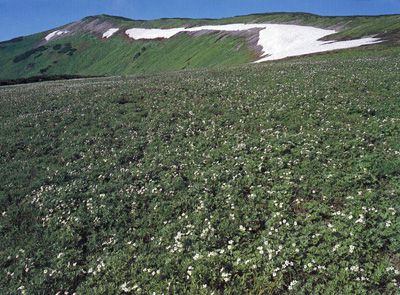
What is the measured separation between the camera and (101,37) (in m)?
159

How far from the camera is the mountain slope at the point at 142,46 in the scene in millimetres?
81688

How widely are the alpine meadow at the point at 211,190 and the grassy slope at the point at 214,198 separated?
5cm

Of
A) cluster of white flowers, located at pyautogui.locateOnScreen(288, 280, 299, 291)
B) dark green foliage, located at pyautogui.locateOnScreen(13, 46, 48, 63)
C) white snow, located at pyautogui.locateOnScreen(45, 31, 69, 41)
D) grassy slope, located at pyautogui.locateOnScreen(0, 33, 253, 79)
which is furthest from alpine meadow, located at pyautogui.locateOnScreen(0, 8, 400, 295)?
white snow, located at pyautogui.locateOnScreen(45, 31, 69, 41)

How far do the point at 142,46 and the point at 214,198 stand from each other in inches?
4928

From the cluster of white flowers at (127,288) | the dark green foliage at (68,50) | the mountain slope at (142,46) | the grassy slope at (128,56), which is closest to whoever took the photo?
the cluster of white flowers at (127,288)

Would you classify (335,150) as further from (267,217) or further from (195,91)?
(195,91)

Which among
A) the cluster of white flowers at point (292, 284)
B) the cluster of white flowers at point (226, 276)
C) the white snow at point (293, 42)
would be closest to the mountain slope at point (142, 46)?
the white snow at point (293, 42)

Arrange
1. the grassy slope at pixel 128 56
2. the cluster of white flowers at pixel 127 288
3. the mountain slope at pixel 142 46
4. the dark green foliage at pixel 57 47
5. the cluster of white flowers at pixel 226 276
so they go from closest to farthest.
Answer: the cluster of white flowers at pixel 226 276
the cluster of white flowers at pixel 127 288
the mountain slope at pixel 142 46
the grassy slope at pixel 128 56
the dark green foliage at pixel 57 47

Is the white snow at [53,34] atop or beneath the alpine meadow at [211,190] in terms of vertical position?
atop

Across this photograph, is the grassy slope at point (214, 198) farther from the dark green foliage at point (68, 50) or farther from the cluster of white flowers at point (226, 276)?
the dark green foliage at point (68, 50)

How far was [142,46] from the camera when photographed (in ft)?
429

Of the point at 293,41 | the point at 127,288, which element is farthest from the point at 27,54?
the point at 127,288

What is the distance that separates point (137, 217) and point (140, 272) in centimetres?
299

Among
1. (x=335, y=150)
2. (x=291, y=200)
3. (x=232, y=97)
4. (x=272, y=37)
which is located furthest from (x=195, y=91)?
(x=272, y=37)
